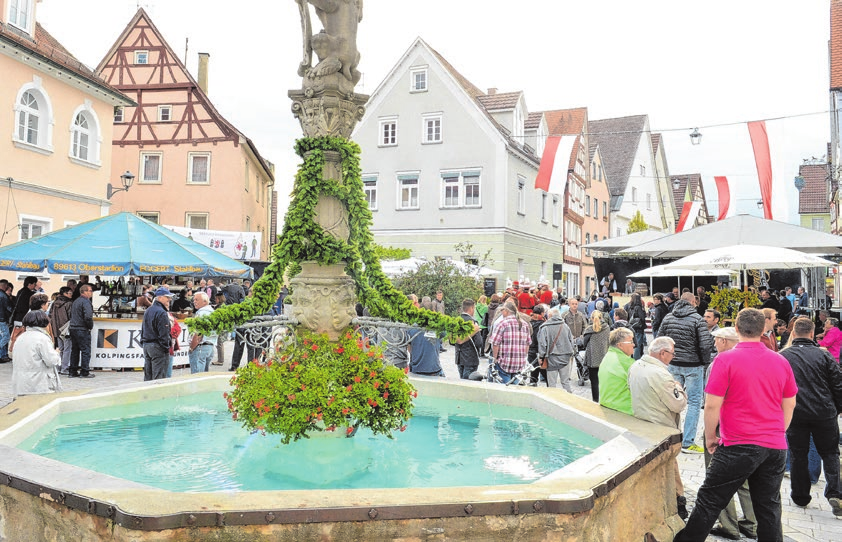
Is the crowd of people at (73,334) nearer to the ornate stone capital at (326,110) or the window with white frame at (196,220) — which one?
the ornate stone capital at (326,110)

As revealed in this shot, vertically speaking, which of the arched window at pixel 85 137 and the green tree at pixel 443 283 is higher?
the arched window at pixel 85 137

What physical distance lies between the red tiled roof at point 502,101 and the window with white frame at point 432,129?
3.55 m

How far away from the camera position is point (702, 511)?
5.09 meters

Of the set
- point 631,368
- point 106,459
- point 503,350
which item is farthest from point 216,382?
point 631,368

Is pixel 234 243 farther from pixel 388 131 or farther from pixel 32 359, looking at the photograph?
pixel 32 359

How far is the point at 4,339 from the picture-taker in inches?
635

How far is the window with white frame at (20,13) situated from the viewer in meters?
20.3

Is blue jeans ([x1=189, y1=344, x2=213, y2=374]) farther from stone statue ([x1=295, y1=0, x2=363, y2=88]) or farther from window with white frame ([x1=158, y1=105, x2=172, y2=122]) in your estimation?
window with white frame ([x1=158, y1=105, x2=172, y2=122])

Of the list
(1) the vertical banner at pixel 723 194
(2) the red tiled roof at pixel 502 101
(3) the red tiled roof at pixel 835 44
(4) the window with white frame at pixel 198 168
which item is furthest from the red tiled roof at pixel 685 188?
(4) the window with white frame at pixel 198 168

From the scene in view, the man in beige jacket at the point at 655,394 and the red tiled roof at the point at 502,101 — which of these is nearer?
the man in beige jacket at the point at 655,394

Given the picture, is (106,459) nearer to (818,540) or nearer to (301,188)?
(301,188)

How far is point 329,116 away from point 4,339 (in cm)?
1350

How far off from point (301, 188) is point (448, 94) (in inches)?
1078

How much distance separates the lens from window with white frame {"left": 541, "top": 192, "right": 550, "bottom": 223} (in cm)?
3809
